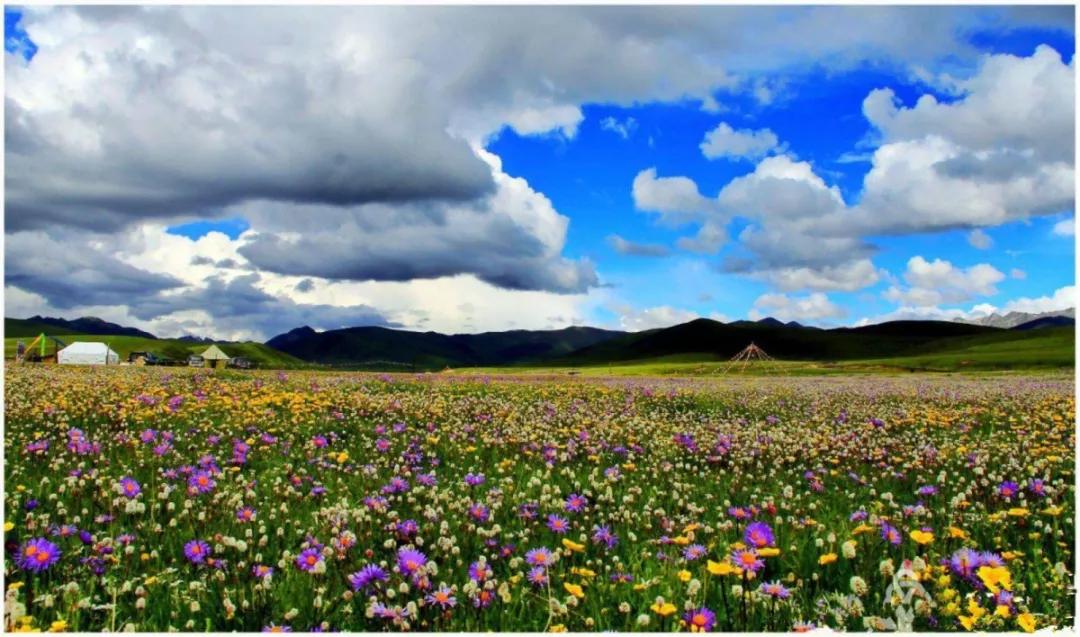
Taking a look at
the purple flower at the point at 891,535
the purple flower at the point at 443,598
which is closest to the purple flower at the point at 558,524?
the purple flower at the point at 443,598

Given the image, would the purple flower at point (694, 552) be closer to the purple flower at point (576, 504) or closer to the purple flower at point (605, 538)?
the purple flower at point (605, 538)

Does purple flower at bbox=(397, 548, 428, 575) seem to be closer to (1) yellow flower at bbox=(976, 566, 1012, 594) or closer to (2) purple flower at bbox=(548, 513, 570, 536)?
(2) purple flower at bbox=(548, 513, 570, 536)

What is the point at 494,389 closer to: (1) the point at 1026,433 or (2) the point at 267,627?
(1) the point at 1026,433

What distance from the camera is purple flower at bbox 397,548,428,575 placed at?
4723mm

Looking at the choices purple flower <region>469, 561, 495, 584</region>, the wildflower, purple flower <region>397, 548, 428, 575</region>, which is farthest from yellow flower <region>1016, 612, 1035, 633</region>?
purple flower <region>397, 548, 428, 575</region>

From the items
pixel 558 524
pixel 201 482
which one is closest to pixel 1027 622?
pixel 558 524

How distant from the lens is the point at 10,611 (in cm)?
407

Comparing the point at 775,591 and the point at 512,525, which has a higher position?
the point at 775,591

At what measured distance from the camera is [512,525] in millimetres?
6484

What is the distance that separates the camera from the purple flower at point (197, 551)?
5175 millimetres

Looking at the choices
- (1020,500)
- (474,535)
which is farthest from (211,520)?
(1020,500)

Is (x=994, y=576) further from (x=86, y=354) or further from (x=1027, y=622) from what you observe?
(x=86, y=354)

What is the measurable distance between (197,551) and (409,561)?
5.58 feet

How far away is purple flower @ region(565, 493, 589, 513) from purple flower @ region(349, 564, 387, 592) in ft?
8.39
